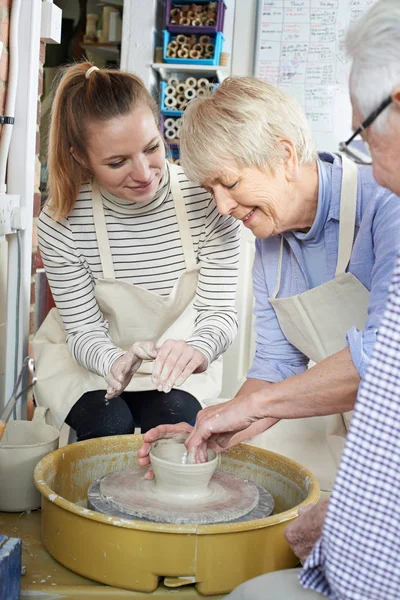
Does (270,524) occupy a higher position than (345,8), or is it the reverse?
(345,8)

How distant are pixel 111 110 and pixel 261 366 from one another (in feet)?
2.49

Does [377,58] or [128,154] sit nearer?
Answer: [377,58]

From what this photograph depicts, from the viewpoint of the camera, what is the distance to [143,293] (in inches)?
77.8

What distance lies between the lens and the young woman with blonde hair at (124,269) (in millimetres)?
1874

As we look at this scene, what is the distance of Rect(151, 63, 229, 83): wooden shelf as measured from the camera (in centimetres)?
382

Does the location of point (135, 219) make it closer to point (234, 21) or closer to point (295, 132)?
point (295, 132)

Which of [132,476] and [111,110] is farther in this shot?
[111,110]

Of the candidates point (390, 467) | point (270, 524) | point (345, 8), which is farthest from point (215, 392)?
point (345, 8)

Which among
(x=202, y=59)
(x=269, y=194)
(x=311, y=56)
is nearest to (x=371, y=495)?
(x=269, y=194)

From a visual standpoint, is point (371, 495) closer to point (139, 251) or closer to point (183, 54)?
point (139, 251)

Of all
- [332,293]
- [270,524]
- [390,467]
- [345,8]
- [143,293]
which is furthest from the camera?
[345,8]

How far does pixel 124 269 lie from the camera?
2004mm

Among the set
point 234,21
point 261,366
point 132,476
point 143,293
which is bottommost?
point 132,476

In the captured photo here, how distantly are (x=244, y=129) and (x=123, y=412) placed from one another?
2.69 ft
